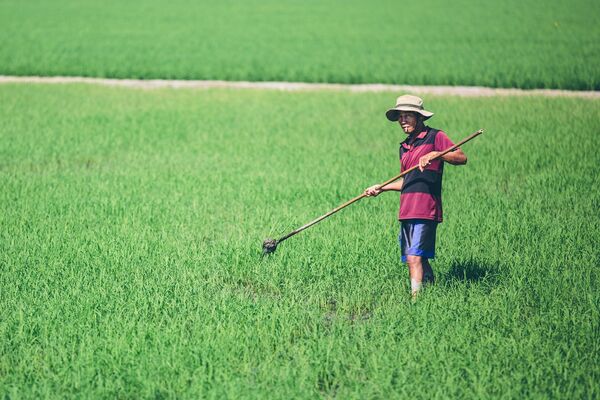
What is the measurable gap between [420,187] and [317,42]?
1731cm

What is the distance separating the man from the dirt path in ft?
33.0

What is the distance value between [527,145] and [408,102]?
5511mm

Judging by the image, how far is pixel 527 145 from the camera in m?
9.66

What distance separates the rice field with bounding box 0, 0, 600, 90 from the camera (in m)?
17.0

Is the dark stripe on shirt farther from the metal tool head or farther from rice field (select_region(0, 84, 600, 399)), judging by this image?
the metal tool head

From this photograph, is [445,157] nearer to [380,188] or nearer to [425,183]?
[425,183]

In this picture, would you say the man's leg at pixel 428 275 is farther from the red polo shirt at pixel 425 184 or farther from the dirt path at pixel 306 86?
the dirt path at pixel 306 86

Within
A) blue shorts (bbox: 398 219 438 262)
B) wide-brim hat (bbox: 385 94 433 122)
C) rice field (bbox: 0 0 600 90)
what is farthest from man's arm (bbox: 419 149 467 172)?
rice field (bbox: 0 0 600 90)

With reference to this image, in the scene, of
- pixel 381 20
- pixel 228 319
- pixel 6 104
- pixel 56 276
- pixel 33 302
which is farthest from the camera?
pixel 381 20

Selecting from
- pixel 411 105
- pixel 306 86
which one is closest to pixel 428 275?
pixel 411 105

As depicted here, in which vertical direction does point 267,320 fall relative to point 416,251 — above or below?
below

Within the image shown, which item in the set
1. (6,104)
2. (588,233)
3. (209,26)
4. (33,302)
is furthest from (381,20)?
(33,302)

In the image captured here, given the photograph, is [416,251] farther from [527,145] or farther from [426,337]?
[527,145]

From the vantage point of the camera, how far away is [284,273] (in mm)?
5277
